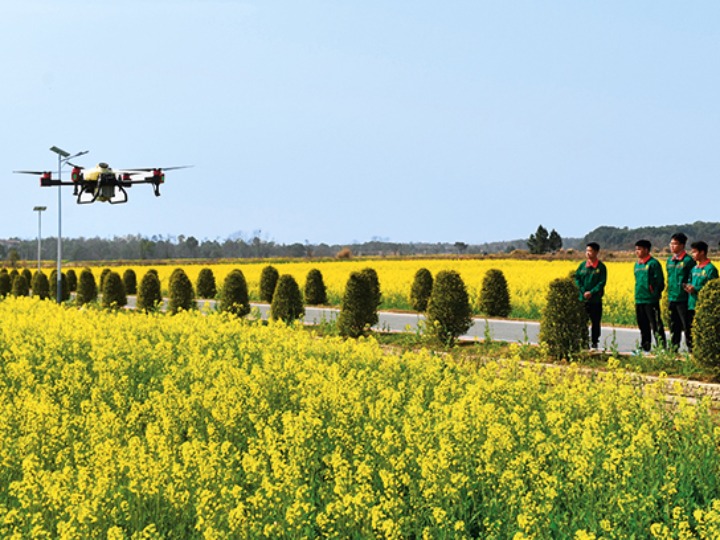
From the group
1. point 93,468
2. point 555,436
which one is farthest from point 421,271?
point 93,468

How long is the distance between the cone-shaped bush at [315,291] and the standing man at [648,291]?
15598mm

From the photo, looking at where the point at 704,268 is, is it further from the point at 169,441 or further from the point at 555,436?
the point at 169,441

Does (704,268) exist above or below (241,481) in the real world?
above

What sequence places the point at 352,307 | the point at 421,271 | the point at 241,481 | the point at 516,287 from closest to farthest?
1. the point at 241,481
2. the point at 352,307
3. the point at 421,271
4. the point at 516,287

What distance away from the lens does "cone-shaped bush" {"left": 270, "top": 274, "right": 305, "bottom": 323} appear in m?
21.2

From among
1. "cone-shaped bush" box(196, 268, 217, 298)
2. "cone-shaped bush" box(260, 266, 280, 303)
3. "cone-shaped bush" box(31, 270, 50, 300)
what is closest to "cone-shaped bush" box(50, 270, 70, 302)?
"cone-shaped bush" box(31, 270, 50, 300)

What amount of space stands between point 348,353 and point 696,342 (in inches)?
208

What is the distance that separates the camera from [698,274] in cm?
1267

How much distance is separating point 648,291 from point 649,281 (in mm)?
214

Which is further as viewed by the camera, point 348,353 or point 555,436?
point 348,353

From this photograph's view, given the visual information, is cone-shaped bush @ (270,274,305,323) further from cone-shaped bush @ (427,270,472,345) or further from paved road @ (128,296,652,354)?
cone-shaped bush @ (427,270,472,345)

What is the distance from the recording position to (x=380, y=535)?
4.81 metres

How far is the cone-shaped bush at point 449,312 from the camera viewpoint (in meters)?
15.5

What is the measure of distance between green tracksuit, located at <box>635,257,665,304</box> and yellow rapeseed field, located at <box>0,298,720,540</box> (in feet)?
13.4
